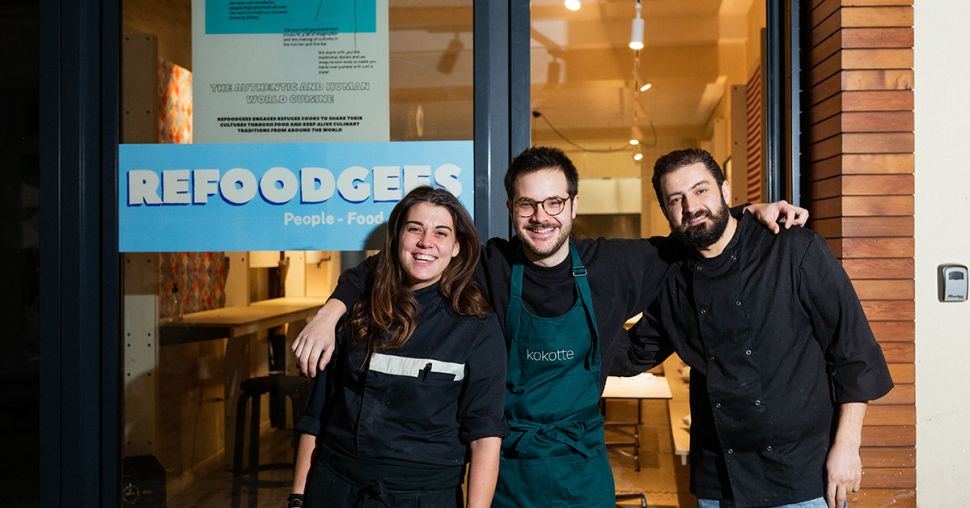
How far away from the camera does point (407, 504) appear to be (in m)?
1.85

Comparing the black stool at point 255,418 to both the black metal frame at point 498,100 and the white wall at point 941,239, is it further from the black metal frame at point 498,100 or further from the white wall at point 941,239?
the white wall at point 941,239

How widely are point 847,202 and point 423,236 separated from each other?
142cm

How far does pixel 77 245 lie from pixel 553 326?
71.3 inches

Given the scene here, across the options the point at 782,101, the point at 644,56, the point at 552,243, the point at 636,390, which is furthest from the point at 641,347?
the point at 644,56

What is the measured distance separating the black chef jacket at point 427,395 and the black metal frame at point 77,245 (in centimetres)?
129

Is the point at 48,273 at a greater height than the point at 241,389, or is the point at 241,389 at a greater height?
the point at 48,273

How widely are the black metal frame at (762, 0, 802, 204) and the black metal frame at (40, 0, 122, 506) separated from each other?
2.35m

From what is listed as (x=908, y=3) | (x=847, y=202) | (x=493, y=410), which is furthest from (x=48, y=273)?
(x=908, y=3)

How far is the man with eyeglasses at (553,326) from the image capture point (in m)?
1.93

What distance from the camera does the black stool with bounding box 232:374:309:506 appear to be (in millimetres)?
2764

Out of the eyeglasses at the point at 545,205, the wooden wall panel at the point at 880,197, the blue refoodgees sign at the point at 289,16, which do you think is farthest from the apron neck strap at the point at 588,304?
the blue refoodgees sign at the point at 289,16

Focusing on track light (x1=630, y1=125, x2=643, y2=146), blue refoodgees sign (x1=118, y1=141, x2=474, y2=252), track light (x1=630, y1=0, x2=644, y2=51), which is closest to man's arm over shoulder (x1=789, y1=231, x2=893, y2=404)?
blue refoodgees sign (x1=118, y1=141, x2=474, y2=252)

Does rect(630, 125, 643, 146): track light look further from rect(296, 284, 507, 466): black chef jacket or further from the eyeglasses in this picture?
rect(296, 284, 507, 466): black chef jacket

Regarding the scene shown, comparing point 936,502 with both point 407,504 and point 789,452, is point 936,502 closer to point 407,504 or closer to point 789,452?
point 789,452
